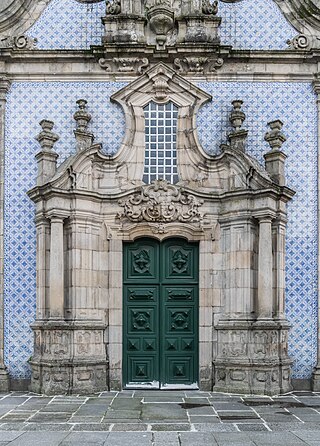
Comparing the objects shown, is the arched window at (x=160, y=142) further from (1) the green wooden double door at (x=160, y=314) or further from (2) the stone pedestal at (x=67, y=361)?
(2) the stone pedestal at (x=67, y=361)

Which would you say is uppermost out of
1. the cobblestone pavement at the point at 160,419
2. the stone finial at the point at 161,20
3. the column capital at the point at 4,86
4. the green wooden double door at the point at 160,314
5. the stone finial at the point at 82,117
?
the stone finial at the point at 161,20

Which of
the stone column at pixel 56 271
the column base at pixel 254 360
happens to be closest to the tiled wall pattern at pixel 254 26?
the stone column at pixel 56 271

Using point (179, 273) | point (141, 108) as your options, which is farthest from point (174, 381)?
point (141, 108)

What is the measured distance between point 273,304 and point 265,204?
1.62 m

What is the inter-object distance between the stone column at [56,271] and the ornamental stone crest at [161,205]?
1.06 metres

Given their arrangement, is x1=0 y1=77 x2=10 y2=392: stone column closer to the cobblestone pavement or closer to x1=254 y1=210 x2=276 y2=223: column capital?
the cobblestone pavement

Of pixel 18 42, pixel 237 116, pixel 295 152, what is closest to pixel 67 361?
pixel 237 116

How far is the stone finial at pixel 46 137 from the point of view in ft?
37.0

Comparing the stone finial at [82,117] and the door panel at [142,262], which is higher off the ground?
the stone finial at [82,117]

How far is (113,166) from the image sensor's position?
1151cm

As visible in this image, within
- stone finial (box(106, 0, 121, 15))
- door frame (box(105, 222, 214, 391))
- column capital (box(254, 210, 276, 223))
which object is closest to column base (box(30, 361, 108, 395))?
door frame (box(105, 222, 214, 391))

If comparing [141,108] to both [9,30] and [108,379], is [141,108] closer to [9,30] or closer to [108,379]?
[9,30]

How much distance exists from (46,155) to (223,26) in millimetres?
3826

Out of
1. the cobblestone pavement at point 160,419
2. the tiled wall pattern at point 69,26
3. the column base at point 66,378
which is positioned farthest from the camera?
the tiled wall pattern at point 69,26
